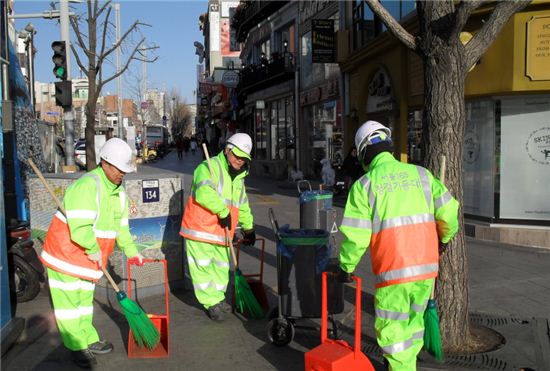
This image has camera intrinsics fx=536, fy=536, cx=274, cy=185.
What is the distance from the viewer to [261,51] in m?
27.8

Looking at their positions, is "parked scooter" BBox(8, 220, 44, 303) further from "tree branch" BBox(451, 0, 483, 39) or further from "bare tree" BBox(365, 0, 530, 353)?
"tree branch" BBox(451, 0, 483, 39)

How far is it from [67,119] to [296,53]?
11.0m

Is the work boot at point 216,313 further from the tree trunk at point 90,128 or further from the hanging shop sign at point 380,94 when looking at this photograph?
the tree trunk at point 90,128

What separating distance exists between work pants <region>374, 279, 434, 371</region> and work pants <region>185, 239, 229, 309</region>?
222 centimetres

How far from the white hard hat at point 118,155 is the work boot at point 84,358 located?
1.49 m

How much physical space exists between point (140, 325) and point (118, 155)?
139 centimetres

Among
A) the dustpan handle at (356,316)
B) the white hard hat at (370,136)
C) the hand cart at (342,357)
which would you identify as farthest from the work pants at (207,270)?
the white hard hat at (370,136)

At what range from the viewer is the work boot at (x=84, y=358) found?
428cm

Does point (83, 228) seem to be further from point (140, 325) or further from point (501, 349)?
point (501, 349)

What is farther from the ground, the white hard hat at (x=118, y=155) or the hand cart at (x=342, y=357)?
the white hard hat at (x=118, y=155)

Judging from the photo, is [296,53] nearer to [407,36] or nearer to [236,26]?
[236,26]

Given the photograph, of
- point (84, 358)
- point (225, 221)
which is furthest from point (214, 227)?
point (84, 358)

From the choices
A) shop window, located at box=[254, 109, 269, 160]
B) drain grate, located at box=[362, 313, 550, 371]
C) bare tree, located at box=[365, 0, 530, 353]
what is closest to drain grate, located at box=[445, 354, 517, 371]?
drain grate, located at box=[362, 313, 550, 371]

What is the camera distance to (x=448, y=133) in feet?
14.9
